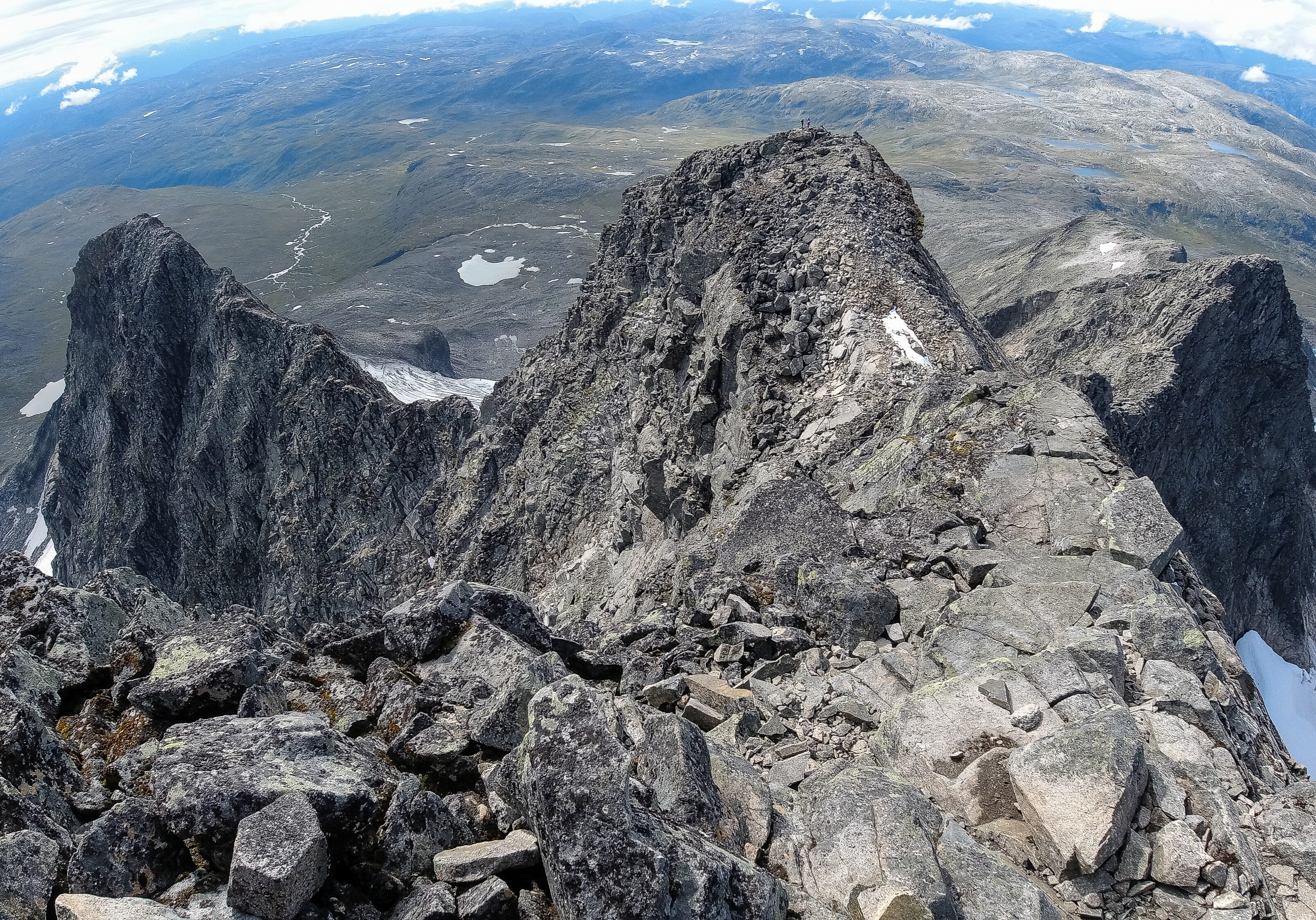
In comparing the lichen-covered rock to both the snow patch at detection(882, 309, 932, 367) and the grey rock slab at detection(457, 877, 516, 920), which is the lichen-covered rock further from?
the snow patch at detection(882, 309, 932, 367)

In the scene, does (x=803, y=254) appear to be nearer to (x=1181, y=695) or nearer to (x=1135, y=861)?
(x=1181, y=695)

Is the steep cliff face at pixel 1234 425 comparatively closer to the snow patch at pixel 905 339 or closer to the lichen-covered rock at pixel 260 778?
the snow patch at pixel 905 339

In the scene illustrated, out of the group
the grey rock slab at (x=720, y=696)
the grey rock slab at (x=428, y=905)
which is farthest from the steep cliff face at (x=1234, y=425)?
the grey rock slab at (x=428, y=905)

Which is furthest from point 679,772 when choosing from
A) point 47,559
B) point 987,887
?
point 47,559

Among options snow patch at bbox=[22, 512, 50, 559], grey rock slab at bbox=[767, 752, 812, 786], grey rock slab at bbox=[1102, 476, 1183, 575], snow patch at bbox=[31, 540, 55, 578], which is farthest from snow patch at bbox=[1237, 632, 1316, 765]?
snow patch at bbox=[22, 512, 50, 559]

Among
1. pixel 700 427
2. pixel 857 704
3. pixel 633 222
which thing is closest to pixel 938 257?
pixel 633 222
